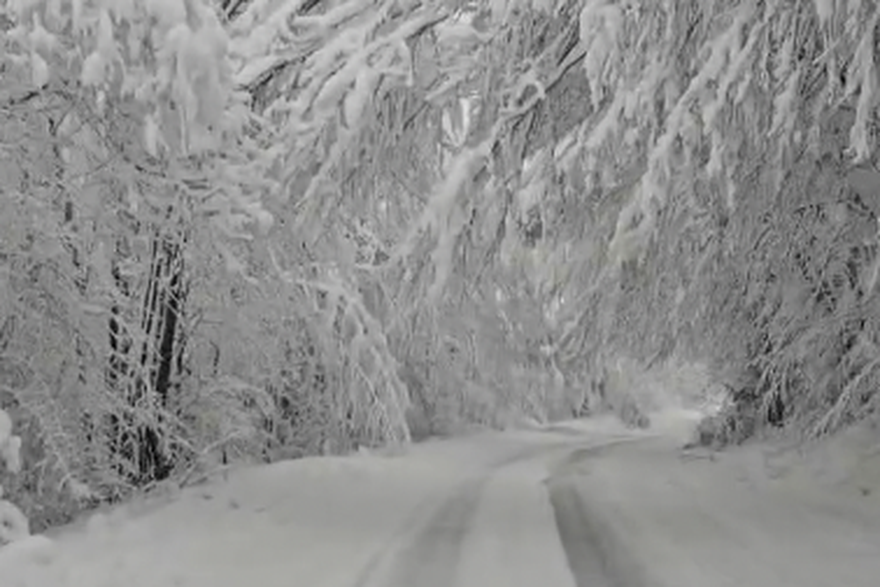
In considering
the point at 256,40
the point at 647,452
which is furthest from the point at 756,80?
the point at 647,452

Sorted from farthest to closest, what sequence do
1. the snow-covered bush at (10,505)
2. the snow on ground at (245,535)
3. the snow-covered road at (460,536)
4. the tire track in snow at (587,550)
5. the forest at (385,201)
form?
the tire track in snow at (587,550)
the snow-covered road at (460,536)
the snow on ground at (245,535)
the snow-covered bush at (10,505)
the forest at (385,201)

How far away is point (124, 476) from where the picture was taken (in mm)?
11758

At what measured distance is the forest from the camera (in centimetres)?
580

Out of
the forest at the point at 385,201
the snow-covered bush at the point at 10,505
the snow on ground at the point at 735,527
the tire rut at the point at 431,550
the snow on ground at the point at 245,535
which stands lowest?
the snow on ground at the point at 735,527

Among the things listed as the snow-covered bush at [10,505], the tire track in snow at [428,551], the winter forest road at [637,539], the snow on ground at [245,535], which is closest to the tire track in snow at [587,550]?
the winter forest road at [637,539]

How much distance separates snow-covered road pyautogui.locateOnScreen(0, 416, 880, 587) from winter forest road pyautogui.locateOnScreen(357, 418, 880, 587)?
0.07 feet

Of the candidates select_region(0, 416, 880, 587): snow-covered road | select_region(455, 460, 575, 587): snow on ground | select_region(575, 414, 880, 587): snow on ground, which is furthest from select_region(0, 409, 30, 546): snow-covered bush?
select_region(575, 414, 880, 587): snow on ground

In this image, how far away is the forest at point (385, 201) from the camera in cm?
580

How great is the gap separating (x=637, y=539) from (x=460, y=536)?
5.26ft

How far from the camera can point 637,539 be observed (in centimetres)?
956

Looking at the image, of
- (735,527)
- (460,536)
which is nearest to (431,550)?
(460,536)

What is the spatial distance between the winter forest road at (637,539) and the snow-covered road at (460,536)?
2cm

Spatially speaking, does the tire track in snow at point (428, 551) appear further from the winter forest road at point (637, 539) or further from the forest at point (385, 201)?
the forest at point (385, 201)

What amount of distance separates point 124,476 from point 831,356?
8.22 meters
